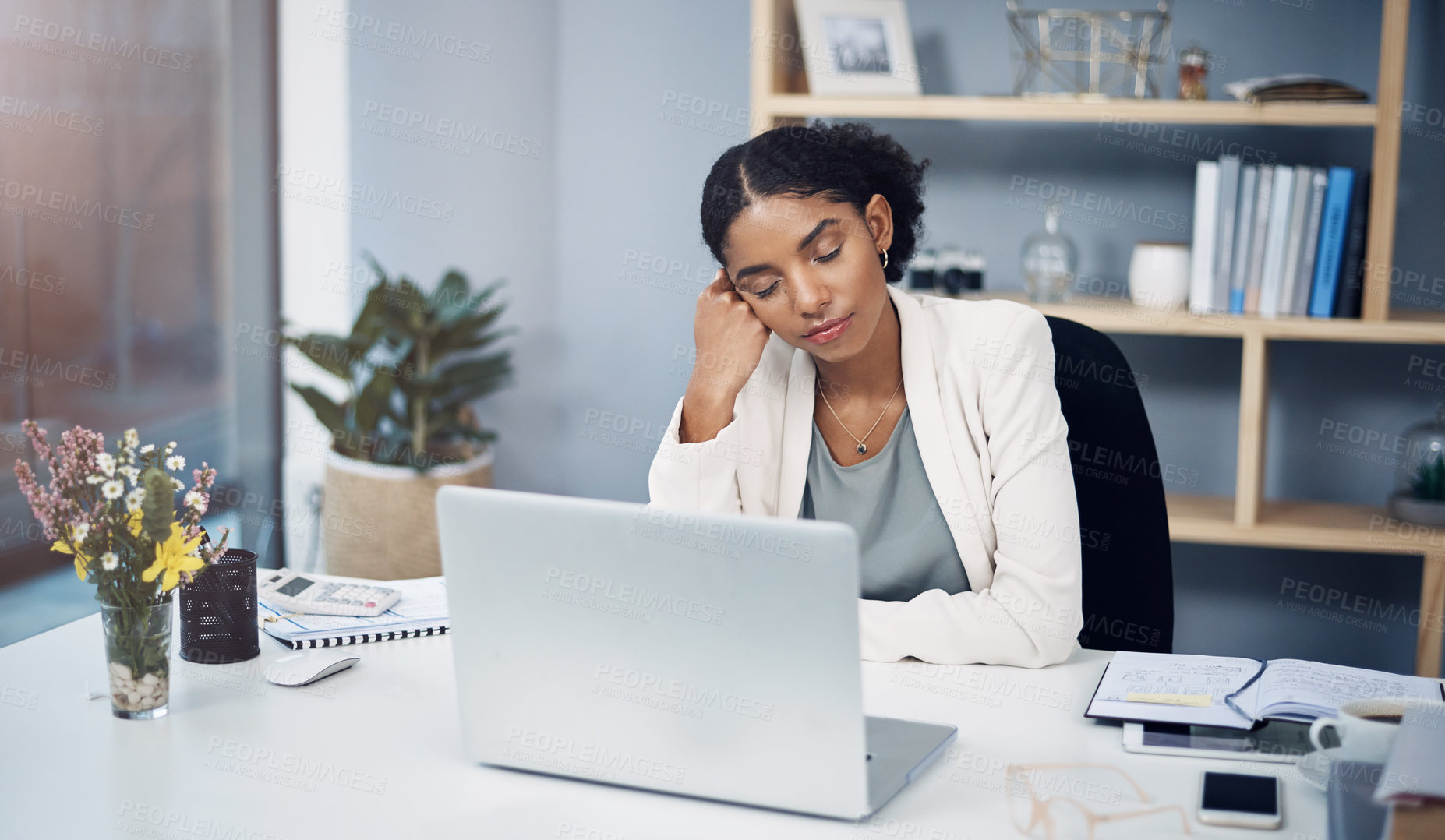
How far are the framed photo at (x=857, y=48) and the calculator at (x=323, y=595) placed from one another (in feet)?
4.88

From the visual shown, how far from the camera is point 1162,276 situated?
94.1 inches

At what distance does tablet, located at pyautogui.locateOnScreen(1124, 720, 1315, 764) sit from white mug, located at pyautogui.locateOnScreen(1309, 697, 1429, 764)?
0.05 metres

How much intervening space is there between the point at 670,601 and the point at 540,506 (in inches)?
5.0

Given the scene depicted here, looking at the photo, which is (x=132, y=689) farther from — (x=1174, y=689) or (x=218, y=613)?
(x=1174, y=689)

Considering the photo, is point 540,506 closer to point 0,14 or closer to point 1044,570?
point 1044,570

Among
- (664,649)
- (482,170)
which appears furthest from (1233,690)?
(482,170)

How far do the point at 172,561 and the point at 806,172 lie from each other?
35.4 inches

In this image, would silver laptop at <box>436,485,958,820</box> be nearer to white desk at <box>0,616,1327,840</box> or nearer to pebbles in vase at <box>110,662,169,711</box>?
white desk at <box>0,616,1327,840</box>

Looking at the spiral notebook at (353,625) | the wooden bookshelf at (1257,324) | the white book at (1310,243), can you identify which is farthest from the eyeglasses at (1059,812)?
the white book at (1310,243)

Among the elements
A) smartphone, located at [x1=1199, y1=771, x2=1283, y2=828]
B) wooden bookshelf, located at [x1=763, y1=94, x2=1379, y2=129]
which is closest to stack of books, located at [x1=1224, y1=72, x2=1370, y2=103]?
wooden bookshelf, located at [x1=763, y1=94, x2=1379, y2=129]

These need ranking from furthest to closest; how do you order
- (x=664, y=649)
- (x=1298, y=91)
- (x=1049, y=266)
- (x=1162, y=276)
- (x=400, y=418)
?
(x=400, y=418) → (x=1049, y=266) → (x=1162, y=276) → (x=1298, y=91) → (x=664, y=649)

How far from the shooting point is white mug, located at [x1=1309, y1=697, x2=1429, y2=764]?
92 cm

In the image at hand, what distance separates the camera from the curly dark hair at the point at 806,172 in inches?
61.0

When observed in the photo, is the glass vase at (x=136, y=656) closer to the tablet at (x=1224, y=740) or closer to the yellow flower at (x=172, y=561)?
the yellow flower at (x=172, y=561)
